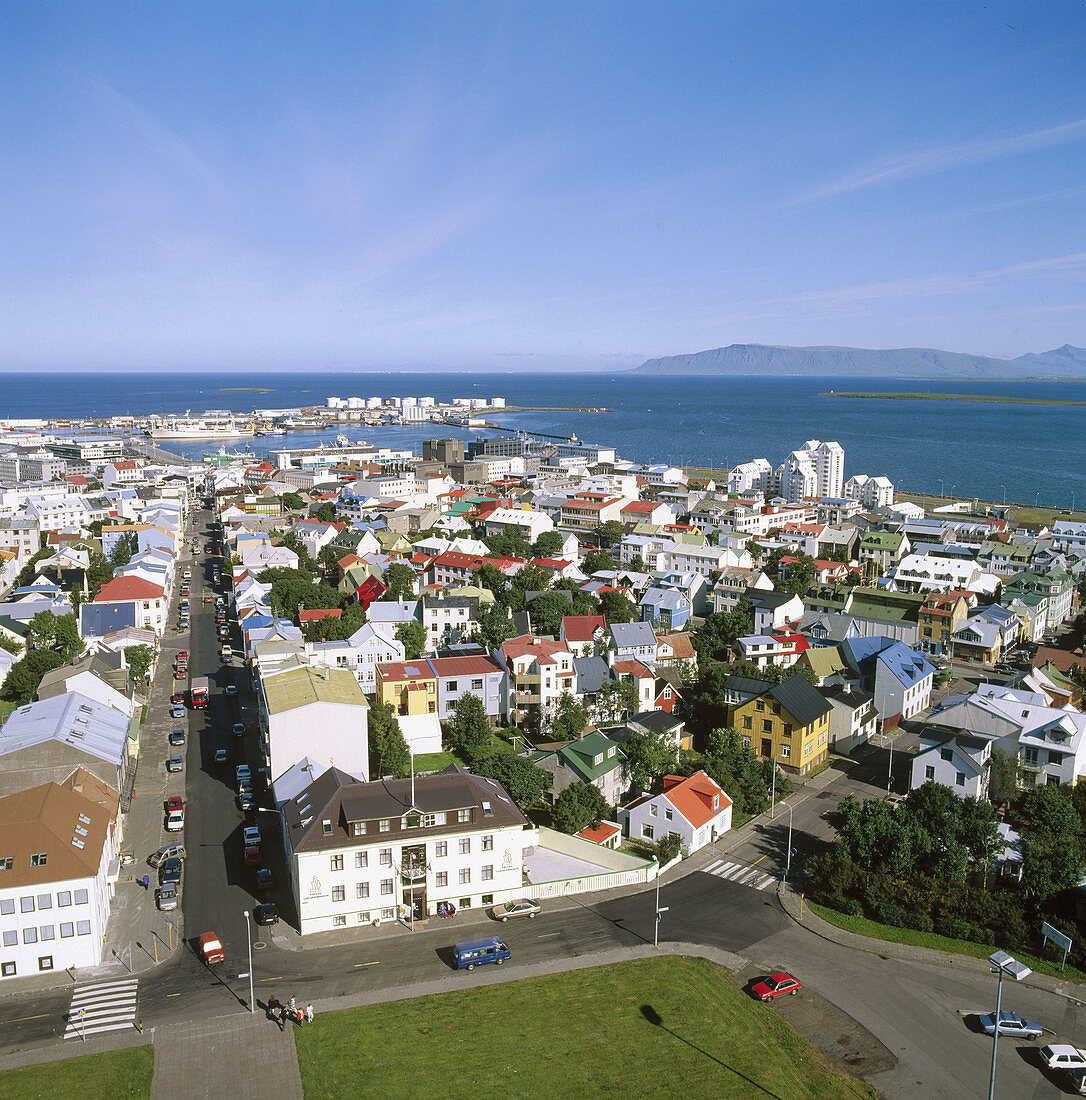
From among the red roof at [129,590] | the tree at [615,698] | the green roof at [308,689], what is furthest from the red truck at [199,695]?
the tree at [615,698]

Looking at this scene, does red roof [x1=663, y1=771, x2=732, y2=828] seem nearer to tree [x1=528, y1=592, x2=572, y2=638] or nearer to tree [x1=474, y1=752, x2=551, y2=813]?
tree [x1=474, y1=752, x2=551, y2=813]

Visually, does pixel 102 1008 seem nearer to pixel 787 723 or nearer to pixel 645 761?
pixel 645 761

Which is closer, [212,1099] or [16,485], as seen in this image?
[212,1099]


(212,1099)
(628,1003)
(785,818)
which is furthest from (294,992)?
(785,818)

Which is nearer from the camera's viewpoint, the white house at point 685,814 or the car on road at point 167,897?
the car on road at point 167,897

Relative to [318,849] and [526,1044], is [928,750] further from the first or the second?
[318,849]

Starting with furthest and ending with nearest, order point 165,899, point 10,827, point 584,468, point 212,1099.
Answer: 1. point 584,468
2. point 165,899
3. point 10,827
4. point 212,1099

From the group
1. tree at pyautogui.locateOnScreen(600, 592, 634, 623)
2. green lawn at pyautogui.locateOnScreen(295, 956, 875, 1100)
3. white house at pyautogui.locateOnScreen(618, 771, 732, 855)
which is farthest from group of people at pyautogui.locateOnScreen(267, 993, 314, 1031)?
tree at pyautogui.locateOnScreen(600, 592, 634, 623)

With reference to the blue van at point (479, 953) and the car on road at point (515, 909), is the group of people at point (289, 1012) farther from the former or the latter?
the car on road at point (515, 909)
